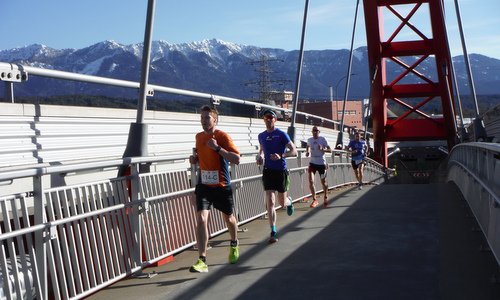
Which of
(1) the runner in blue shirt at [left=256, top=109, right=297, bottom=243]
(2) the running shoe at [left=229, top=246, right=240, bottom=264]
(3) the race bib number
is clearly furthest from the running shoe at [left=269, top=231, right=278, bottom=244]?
(3) the race bib number

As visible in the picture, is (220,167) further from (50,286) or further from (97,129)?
(97,129)

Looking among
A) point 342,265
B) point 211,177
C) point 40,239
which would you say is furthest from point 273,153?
point 40,239

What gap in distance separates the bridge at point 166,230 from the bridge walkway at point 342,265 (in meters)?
0.02

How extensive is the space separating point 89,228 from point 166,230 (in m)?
1.62

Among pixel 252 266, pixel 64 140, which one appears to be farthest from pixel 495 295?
pixel 64 140

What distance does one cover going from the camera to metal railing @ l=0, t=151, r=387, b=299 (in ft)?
19.3

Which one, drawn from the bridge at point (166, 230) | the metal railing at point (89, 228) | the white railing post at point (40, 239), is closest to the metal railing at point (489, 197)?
the bridge at point (166, 230)

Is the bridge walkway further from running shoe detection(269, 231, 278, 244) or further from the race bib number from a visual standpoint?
the race bib number

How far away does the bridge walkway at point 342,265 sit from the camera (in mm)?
6383

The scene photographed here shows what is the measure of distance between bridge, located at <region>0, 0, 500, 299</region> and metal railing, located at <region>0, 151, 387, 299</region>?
0.5 inches

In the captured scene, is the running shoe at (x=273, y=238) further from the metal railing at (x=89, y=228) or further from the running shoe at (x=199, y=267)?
the running shoe at (x=199, y=267)

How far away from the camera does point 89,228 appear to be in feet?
22.5

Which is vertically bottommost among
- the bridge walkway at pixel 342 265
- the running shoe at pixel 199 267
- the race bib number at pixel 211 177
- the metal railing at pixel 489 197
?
the bridge walkway at pixel 342 265

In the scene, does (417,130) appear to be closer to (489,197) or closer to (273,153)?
(273,153)
